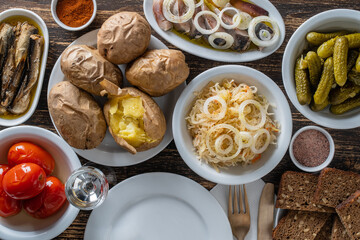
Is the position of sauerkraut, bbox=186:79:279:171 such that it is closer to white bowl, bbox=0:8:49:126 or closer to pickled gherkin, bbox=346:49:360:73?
pickled gherkin, bbox=346:49:360:73

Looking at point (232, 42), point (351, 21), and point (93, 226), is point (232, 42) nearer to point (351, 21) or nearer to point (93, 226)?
point (351, 21)

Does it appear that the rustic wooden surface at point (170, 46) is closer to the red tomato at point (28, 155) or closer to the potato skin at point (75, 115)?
the red tomato at point (28, 155)

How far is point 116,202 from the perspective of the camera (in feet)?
5.88

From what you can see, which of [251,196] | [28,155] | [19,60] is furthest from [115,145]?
[251,196]

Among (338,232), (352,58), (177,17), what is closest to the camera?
(352,58)

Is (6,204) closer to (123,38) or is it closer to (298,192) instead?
(123,38)

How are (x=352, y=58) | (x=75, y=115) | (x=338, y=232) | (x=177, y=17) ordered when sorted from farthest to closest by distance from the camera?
(x=338, y=232)
(x=177, y=17)
(x=352, y=58)
(x=75, y=115)

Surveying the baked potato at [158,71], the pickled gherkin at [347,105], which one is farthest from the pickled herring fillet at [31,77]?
the pickled gherkin at [347,105]

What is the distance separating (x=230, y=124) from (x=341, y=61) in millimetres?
543

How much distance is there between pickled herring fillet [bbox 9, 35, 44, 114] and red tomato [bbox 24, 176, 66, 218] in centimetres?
39

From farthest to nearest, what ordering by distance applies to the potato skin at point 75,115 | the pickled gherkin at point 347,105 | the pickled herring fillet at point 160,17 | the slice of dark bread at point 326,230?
the slice of dark bread at point 326,230
the pickled herring fillet at point 160,17
the pickled gherkin at point 347,105
the potato skin at point 75,115

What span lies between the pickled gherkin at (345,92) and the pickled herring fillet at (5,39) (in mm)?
1556

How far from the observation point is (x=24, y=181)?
160 cm

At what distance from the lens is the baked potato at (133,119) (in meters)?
1.53
